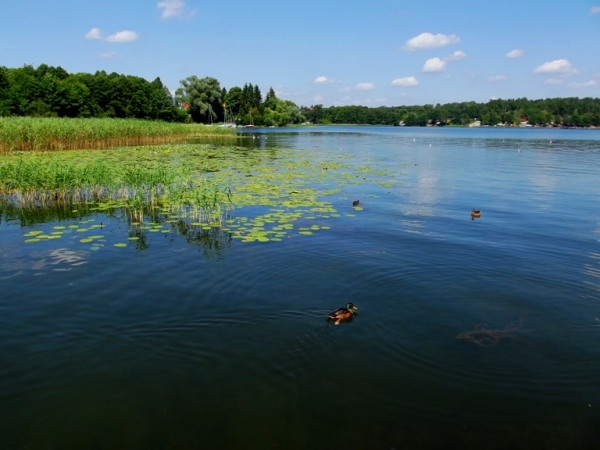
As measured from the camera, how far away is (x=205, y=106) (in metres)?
90.0

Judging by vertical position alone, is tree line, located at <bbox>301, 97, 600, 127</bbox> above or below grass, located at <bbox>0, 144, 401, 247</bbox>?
above

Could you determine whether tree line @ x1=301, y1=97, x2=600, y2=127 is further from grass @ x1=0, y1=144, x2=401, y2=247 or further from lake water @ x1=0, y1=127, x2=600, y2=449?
lake water @ x1=0, y1=127, x2=600, y2=449

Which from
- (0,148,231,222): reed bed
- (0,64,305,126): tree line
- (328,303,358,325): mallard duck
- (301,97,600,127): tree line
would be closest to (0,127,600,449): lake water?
(328,303,358,325): mallard duck

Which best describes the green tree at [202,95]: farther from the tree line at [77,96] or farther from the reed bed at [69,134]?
the reed bed at [69,134]

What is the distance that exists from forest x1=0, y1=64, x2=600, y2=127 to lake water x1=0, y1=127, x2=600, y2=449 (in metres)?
51.7

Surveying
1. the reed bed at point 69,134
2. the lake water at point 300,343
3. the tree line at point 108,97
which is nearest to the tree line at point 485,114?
the tree line at point 108,97

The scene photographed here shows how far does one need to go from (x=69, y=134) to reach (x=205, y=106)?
65047 millimetres

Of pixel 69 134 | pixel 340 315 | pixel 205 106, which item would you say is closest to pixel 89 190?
pixel 340 315

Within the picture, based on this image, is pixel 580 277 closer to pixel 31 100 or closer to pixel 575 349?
pixel 575 349

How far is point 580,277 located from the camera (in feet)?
26.4

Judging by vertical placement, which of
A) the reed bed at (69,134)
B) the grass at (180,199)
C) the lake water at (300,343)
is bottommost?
the lake water at (300,343)

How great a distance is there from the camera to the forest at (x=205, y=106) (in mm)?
54766

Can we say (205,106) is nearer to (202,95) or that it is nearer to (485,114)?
(202,95)

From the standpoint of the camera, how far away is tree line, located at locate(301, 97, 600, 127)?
14738cm
